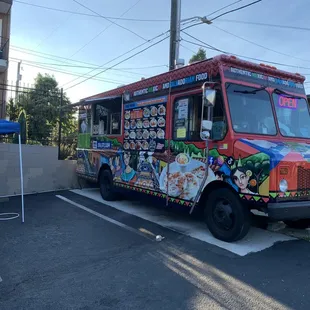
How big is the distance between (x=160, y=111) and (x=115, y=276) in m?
3.57

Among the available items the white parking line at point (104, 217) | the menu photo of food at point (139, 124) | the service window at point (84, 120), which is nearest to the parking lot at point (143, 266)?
the white parking line at point (104, 217)

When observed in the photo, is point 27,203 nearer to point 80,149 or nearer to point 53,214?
point 53,214

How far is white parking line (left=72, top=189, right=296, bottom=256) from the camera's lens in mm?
4922

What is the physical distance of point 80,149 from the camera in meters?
10.1

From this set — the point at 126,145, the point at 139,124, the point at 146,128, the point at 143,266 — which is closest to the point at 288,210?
the point at 143,266

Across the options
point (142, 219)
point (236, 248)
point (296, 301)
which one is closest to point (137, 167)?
point (142, 219)

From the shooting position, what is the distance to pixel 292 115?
18.6 ft

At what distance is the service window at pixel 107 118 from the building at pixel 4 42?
6415mm

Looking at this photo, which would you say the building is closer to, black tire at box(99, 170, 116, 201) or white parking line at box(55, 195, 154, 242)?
white parking line at box(55, 195, 154, 242)

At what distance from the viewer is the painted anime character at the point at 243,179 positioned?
454 cm

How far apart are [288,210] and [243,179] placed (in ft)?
2.40

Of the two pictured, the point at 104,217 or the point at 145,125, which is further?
the point at 145,125

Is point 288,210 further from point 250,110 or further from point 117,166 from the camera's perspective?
point 117,166

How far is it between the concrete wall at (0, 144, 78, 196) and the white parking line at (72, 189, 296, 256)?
3.28m
